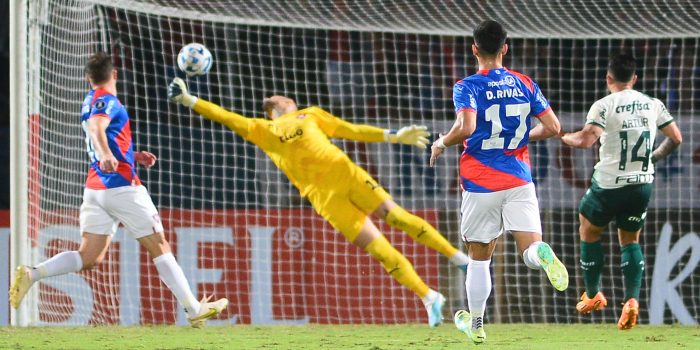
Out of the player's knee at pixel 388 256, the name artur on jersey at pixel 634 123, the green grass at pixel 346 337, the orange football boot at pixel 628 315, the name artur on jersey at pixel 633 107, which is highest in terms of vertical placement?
the name artur on jersey at pixel 633 107

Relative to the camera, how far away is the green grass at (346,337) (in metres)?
6.86

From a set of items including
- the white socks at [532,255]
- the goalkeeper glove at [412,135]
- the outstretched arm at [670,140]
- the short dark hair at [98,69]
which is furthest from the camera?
the goalkeeper glove at [412,135]

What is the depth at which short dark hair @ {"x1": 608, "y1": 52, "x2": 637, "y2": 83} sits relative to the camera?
754 centimetres

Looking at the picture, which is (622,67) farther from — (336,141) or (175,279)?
(336,141)

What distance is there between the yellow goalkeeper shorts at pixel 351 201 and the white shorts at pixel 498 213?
247 centimetres

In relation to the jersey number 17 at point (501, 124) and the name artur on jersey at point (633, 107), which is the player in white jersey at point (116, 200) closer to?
the jersey number 17 at point (501, 124)

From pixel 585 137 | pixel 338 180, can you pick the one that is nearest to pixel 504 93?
pixel 585 137

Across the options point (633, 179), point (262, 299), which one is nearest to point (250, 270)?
point (262, 299)

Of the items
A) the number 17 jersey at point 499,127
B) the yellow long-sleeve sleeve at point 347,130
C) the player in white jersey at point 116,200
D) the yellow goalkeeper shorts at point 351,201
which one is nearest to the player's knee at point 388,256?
the yellow goalkeeper shorts at point 351,201

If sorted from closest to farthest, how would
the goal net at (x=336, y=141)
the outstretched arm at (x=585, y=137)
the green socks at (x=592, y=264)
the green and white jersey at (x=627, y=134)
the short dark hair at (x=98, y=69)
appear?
the outstretched arm at (x=585, y=137)
the short dark hair at (x=98, y=69)
the green and white jersey at (x=627, y=134)
the green socks at (x=592, y=264)
the goal net at (x=336, y=141)

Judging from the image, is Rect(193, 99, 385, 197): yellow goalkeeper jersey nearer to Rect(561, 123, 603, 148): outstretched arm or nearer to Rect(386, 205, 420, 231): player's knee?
Rect(386, 205, 420, 231): player's knee

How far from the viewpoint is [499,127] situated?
6238 millimetres

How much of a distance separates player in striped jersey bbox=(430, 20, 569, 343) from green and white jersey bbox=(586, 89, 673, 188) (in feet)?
4.53

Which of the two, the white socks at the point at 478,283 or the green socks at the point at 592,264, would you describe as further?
the green socks at the point at 592,264
